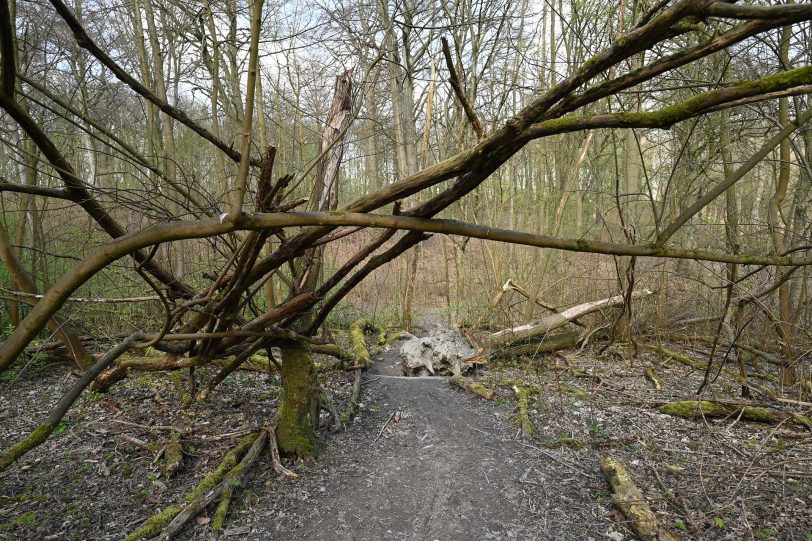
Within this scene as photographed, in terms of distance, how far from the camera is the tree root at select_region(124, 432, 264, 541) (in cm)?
279

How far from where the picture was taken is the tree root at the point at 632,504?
2766 mm

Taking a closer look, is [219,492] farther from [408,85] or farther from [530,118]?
[408,85]

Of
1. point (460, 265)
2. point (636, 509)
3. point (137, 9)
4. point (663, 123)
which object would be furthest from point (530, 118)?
point (460, 265)

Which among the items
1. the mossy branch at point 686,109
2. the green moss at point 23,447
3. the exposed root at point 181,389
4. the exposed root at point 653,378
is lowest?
the exposed root at point 653,378

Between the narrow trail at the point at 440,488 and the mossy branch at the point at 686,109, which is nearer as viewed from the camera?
the mossy branch at the point at 686,109

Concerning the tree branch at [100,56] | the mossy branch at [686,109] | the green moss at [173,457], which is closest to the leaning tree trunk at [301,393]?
the green moss at [173,457]

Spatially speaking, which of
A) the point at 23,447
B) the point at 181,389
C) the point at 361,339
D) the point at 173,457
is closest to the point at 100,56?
the point at 23,447

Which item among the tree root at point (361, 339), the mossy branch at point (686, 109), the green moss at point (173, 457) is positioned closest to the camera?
the mossy branch at point (686, 109)

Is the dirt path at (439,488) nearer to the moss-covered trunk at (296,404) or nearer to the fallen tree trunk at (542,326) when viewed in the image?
the moss-covered trunk at (296,404)

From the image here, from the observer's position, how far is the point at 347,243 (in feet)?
42.7

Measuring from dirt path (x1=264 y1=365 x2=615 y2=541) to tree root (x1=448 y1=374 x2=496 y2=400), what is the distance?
640mm

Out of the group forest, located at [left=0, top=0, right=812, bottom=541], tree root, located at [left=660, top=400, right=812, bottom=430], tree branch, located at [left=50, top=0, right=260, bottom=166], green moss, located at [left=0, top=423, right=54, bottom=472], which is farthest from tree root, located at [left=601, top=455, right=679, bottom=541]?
tree branch, located at [left=50, top=0, right=260, bottom=166]

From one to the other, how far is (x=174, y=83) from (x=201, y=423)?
7451mm

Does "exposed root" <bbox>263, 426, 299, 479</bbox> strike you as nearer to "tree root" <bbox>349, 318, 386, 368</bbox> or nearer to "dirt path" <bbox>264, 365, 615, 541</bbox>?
"dirt path" <bbox>264, 365, 615, 541</bbox>
